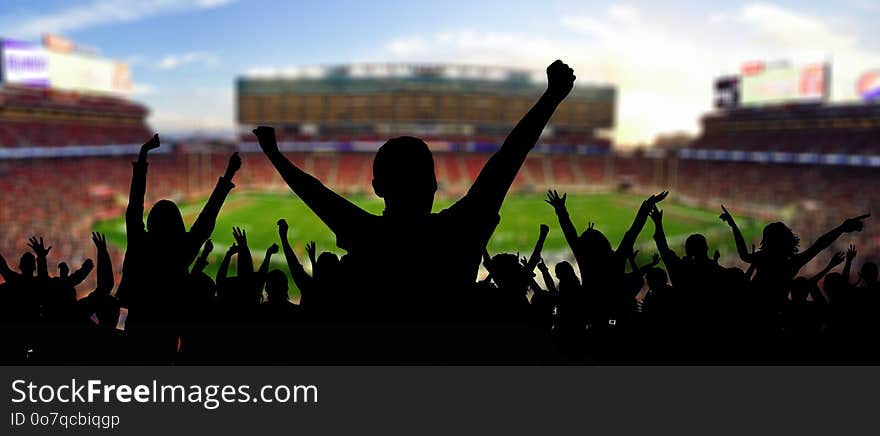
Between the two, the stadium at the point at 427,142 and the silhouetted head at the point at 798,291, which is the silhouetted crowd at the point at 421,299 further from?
the stadium at the point at 427,142

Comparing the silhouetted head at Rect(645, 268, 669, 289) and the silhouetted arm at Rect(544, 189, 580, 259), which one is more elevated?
the silhouetted arm at Rect(544, 189, 580, 259)

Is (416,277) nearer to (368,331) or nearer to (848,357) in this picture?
(368,331)

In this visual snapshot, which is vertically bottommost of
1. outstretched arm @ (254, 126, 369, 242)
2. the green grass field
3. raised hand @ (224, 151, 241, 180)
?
the green grass field

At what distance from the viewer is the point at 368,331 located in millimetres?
1695

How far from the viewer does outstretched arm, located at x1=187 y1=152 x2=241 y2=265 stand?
2.17 metres

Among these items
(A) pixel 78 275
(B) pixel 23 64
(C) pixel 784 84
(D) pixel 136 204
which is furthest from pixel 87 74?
(D) pixel 136 204

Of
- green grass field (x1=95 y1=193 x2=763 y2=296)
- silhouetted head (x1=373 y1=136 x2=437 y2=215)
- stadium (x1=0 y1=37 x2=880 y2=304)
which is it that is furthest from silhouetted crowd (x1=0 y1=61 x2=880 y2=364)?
stadium (x1=0 y1=37 x2=880 y2=304)

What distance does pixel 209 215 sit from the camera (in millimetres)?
2271

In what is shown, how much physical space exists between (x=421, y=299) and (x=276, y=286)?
1.04 meters

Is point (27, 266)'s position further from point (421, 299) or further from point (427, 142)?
point (427, 142)

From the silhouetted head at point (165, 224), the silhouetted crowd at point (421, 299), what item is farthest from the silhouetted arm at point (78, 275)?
the silhouetted head at point (165, 224)

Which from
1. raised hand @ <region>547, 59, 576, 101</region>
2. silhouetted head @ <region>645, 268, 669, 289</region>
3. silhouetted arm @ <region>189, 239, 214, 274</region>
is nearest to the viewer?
raised hand @ <region>547, 59, 576, 101</region>

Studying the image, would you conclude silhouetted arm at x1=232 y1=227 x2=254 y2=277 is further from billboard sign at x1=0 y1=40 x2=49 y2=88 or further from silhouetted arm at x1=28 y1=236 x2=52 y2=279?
billboard sign at x1=0 y1=40 x2=49 y2=88

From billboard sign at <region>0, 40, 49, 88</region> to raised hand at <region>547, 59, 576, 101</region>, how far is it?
49733 mm
